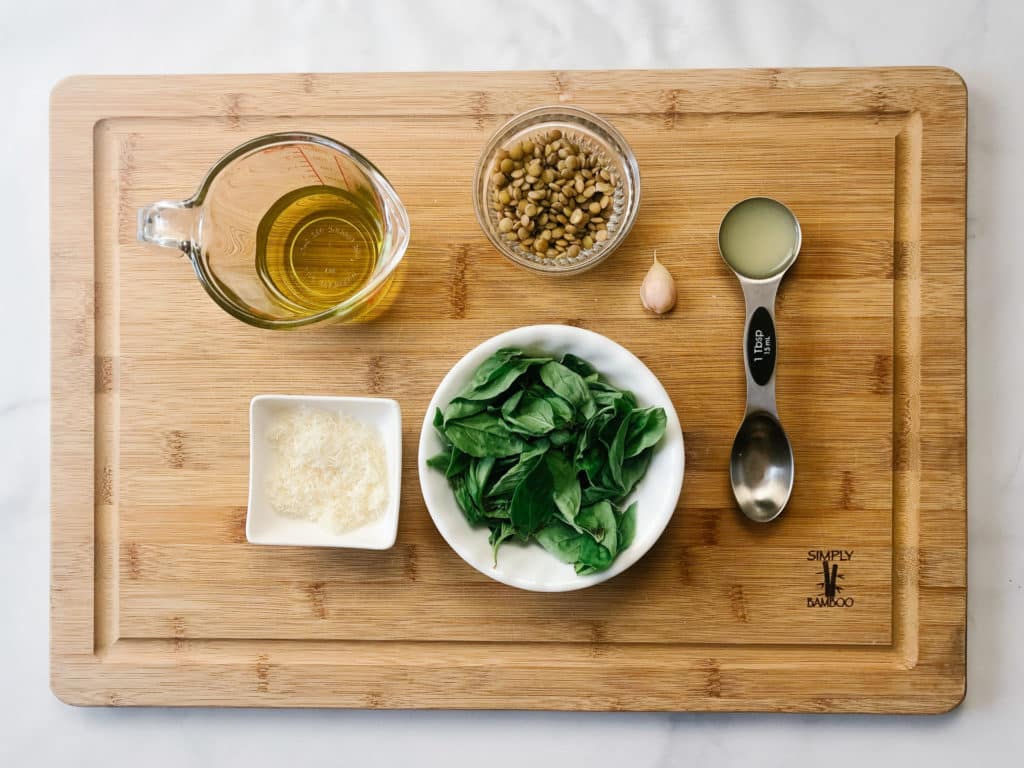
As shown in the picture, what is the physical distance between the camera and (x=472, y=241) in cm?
141

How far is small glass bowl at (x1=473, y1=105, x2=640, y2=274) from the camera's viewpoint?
1327mm

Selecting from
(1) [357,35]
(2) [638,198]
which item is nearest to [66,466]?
(1) [357,35]

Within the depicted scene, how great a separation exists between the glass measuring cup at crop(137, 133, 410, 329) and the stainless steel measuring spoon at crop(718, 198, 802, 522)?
0.65m

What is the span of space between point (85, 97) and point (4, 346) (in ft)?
1.85

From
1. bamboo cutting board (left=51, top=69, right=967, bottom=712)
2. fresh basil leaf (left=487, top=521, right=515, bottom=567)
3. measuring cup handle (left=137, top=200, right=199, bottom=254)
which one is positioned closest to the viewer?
measuring cup handle (left=137, top=200, right=199, bottom=254)

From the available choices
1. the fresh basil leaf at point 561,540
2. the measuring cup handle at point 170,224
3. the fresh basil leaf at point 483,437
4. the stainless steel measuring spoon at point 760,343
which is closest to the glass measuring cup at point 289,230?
the measuring cup handle at point 170,224

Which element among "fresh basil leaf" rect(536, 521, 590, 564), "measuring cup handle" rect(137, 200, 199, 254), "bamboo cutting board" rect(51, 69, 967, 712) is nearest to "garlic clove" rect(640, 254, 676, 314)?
"bamboo cutting board" rect(51, 69, 967, 712)

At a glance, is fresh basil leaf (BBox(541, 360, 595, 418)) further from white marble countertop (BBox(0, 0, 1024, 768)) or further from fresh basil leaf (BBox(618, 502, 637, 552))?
white marble countertop (BBox(0, 0, 1024, 768))

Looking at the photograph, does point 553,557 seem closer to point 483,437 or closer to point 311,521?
point 483,437

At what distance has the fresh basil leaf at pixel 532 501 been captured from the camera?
1257 millimetres

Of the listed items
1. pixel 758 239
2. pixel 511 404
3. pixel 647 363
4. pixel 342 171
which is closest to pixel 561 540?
pixel 511 404

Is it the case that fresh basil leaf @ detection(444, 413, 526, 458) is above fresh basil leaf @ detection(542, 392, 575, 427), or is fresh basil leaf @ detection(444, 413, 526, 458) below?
below

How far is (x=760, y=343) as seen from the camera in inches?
53.9

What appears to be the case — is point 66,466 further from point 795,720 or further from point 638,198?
point 795,720
